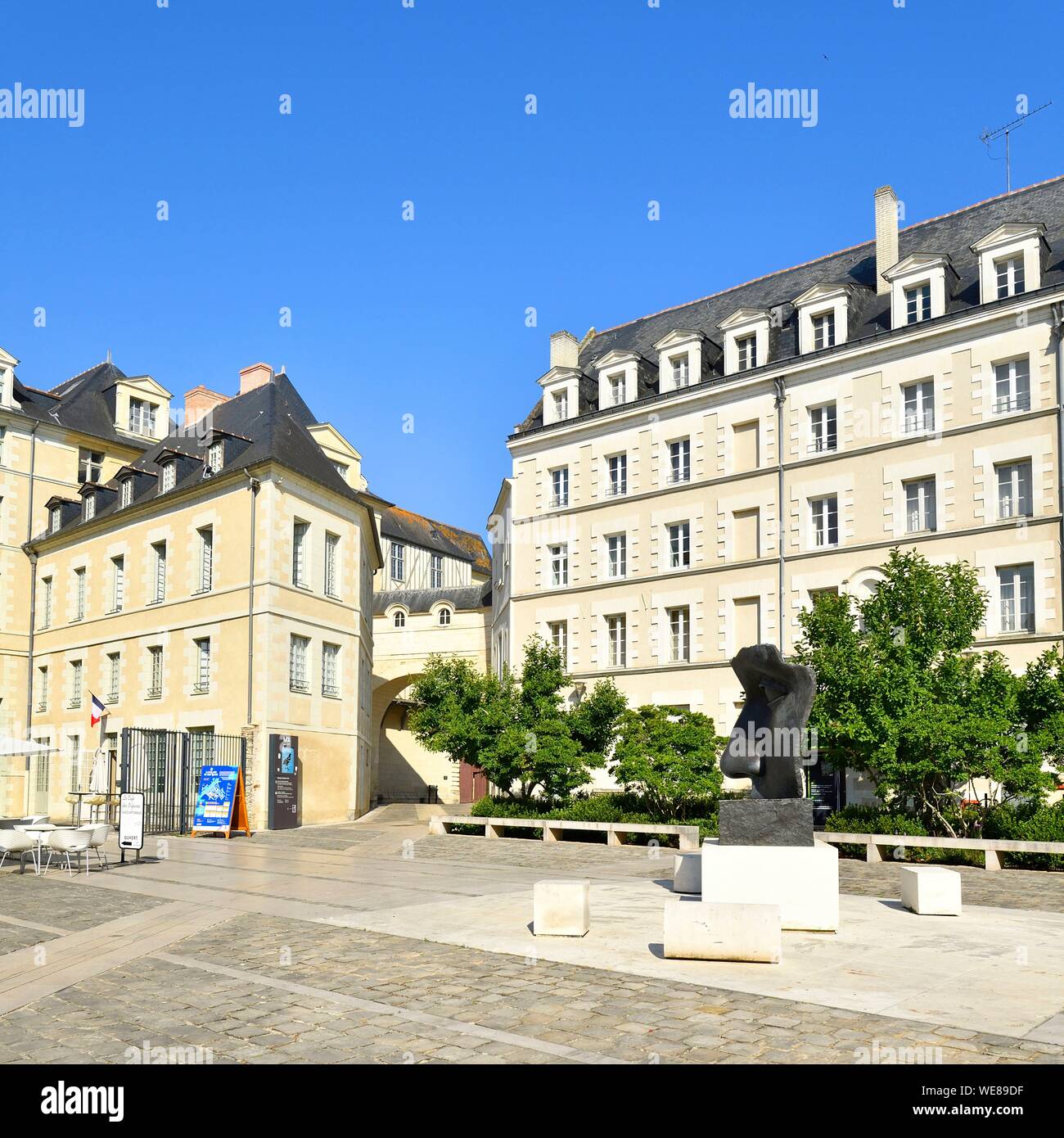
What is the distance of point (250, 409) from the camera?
38938 mm

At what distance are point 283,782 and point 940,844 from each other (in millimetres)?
18144

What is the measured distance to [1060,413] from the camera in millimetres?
29875

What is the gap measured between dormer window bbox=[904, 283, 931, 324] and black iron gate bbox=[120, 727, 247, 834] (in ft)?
73.7

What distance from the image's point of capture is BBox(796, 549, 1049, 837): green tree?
20812mm

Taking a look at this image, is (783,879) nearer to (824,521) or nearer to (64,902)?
(64,902)

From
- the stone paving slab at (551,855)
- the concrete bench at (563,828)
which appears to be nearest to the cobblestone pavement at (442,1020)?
the stone paving slab at (551,855)

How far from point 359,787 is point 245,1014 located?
100.0 feet

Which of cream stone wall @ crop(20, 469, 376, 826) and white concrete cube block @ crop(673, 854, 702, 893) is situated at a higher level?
cream stone wall @ crop(20, 469, 376, 826)

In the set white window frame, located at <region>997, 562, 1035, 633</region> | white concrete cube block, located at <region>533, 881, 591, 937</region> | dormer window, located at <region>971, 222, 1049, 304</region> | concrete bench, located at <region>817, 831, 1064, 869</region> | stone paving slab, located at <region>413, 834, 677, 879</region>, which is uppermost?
dormer window, located at <region>971, 222, 1049, 304</region>

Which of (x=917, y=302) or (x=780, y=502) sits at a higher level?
(x=917, y=302)

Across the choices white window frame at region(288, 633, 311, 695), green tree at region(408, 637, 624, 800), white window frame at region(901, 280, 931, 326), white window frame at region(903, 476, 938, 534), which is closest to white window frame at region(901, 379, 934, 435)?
white window frame at region(903, 476, 938, 534)

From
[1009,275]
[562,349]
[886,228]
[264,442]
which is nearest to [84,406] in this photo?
[264,442]

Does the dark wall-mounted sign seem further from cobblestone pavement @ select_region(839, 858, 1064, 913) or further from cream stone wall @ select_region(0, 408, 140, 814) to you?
cobblestone pavement @ select_region(839, 858, 1064, 913)
